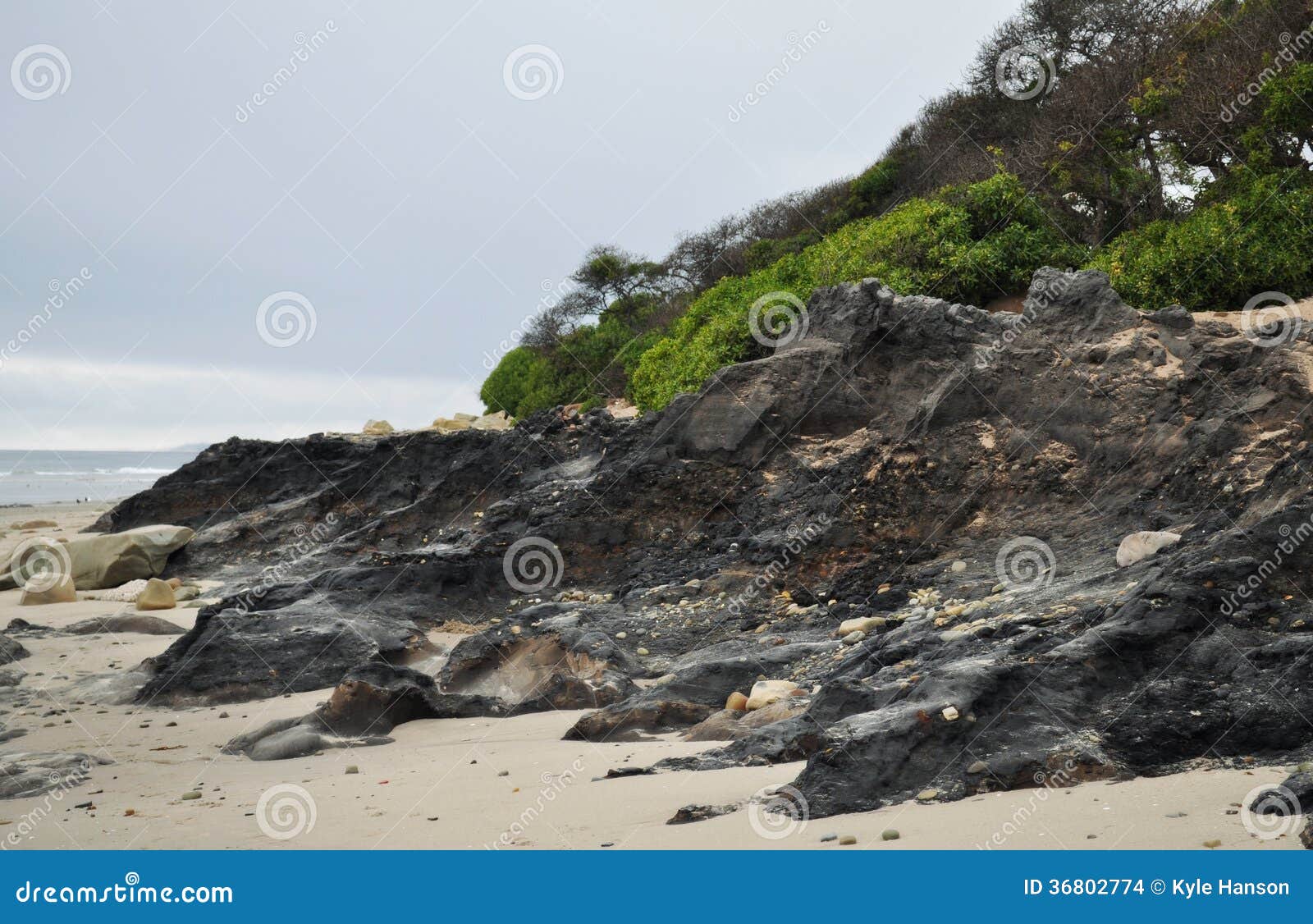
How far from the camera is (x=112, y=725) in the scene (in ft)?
24.3

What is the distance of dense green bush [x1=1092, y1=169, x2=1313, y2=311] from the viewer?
1372 centimetres

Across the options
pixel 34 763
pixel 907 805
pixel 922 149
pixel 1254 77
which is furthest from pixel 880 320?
pixel 922 149

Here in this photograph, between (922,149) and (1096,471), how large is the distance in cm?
2422

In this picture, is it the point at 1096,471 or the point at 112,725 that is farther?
the point at 1096,471

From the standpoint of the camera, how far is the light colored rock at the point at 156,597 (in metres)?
12.3

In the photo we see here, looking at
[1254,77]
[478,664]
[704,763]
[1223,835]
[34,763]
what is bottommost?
[1223,835]

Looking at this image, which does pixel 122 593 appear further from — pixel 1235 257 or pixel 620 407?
pixel 620 407

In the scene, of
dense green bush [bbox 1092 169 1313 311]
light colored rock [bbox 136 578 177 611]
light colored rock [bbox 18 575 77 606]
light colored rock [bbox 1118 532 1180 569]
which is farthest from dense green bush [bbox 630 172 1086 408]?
light colored rock [bbox 1118 532 1180 569]

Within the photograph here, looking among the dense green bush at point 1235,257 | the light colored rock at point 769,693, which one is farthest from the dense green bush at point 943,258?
the light colored rock at point 769,693

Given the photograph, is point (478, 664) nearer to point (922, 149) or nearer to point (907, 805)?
point (907, 805)

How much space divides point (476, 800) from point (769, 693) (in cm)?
199

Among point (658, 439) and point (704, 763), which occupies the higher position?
point (658, 439)

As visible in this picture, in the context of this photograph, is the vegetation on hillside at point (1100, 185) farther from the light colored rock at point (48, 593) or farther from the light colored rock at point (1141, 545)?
the light colored rock at point (48, 593)

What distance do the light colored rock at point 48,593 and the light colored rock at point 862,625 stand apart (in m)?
10.0
